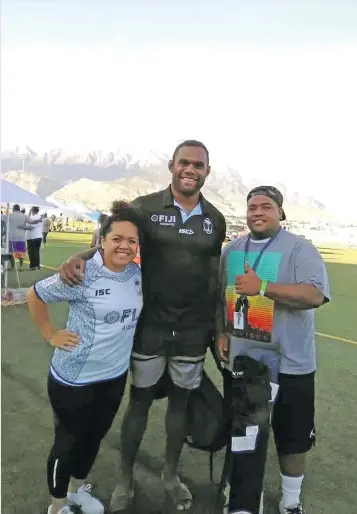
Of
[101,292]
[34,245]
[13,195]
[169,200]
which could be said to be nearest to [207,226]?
[169,200]

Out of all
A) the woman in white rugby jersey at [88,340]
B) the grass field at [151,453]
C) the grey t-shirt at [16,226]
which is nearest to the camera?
the woman in white rugby jersey at [88,340]

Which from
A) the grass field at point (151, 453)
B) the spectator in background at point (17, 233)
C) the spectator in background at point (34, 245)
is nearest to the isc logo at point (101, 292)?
the grass field at point (151, 453)

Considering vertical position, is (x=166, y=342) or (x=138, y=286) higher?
(x=138, y=286)

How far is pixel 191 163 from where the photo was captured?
280 centimetres

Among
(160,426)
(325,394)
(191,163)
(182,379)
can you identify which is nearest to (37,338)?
(160,426)

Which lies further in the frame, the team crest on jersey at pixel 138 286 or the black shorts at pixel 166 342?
the black shorts at pixel 166 342

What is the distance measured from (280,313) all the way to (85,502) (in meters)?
1.51

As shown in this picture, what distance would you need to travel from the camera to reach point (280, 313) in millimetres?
2643

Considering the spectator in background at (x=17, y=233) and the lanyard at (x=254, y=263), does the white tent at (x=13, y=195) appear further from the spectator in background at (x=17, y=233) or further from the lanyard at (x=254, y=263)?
the lanyard at (x=254, y=263)

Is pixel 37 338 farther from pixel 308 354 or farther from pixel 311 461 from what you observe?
pixel 308 354

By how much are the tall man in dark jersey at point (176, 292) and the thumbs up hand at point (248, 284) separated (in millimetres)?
385

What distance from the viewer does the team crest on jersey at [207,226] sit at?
A: 288 centimetres

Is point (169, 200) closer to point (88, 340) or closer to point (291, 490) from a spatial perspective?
point (88, 340)

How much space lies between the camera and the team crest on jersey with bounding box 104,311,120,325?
2.47 metres
